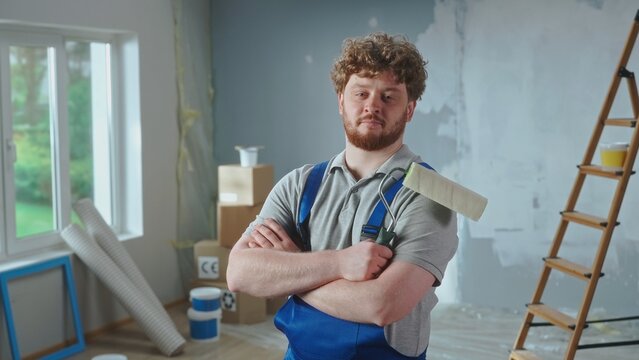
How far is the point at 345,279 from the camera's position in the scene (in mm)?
1806

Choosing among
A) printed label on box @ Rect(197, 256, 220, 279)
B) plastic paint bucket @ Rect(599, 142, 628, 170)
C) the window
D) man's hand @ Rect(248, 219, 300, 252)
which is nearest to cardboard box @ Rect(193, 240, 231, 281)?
printed label on box @ Rect(197, 256, 220, 279)

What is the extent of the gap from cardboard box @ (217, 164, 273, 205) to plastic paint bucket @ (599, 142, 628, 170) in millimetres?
2296

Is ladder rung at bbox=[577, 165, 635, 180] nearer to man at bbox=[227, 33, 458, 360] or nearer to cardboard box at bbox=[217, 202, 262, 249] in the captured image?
man at bbox=[227, 33, 458, 360]

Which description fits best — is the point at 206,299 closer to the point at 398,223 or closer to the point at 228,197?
the point at 228,197

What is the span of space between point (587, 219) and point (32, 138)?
126 inches

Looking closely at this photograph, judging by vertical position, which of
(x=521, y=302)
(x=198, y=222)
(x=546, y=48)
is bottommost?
(x=521, y=302)

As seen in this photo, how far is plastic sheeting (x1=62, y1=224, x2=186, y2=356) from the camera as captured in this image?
4.52m

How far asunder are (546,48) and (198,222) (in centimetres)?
283

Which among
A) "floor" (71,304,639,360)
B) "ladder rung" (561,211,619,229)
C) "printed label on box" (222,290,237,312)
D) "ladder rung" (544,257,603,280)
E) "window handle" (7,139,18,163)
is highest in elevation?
"window handle" (7,139,18,163)

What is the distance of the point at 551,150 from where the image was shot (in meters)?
4.89

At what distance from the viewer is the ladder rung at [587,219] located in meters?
3.49

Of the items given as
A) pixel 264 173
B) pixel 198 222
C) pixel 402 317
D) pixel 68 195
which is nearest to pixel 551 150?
pixel 264 173

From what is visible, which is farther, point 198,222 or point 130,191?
point 198,222

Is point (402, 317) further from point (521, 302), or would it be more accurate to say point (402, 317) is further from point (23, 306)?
point (521, 302)
